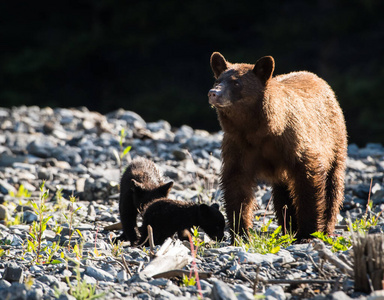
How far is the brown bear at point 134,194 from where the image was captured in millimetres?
5914

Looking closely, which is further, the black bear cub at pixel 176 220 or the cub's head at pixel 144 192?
the cub's head at pixel 144 192

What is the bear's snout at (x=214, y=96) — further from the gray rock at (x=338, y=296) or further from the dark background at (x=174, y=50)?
the dark background at (x=174, y=50)

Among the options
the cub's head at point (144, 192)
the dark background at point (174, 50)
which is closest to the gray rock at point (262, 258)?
the cub's head at point (144, 192)

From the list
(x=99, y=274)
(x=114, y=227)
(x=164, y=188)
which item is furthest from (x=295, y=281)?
(x=114, y=227)

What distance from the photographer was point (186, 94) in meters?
22.1

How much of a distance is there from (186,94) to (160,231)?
1676 centimetres

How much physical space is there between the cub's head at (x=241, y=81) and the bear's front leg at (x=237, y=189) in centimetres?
52

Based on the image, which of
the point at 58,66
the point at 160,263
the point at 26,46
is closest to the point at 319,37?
the point at 58,66

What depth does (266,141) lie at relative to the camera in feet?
16.5

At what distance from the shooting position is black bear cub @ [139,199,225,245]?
18.1 ft

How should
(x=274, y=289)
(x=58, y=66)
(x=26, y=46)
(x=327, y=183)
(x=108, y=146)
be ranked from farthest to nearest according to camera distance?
(x=26, y=46), (x=58, y=66), (x=108, y=146), (x=327, y=183), (x=274, y=289)

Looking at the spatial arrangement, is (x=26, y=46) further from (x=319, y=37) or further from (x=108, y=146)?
(x=108, y=146)

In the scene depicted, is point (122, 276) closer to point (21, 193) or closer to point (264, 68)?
point (264, 68)

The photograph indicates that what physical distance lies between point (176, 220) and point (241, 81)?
4.69 feet
